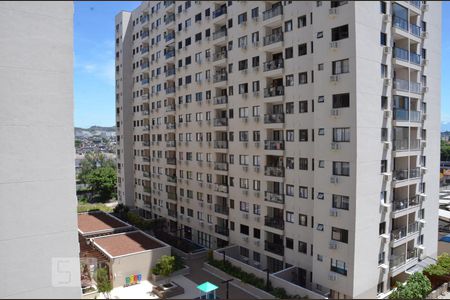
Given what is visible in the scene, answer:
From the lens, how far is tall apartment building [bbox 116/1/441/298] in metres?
13.8

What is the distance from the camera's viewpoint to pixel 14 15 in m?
7.77

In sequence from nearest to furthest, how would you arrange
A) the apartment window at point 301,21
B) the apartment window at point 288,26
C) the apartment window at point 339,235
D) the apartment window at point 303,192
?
the apartment window at point 339,235 < the apartment window at point 301,21 < the apartment window at point 303,192 < the apartment window at point 288,26

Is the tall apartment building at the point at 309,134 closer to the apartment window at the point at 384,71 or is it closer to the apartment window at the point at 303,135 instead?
the apartment window at the point at 303,135

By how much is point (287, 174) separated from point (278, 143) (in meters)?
1.65

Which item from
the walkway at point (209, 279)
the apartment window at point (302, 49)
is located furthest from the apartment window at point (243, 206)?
the apartment window at point (302, 49)

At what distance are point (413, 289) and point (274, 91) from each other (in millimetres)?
10770

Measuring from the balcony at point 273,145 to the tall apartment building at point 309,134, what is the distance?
0.21ft

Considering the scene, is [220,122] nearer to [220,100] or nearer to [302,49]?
[220,100]

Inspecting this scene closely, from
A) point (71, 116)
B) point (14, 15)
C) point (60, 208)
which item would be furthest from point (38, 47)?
point (60, 208)

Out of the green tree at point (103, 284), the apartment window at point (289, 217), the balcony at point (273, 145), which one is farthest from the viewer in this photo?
the balcony at point (273, 145)

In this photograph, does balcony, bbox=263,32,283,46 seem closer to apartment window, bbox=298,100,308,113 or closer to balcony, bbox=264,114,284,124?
apartment window, bbox=298,100,308,113

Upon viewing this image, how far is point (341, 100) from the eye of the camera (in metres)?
13.8

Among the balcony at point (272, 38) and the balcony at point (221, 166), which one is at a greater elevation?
the balcony at point (272, 38)

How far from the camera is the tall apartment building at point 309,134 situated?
1377 cm
